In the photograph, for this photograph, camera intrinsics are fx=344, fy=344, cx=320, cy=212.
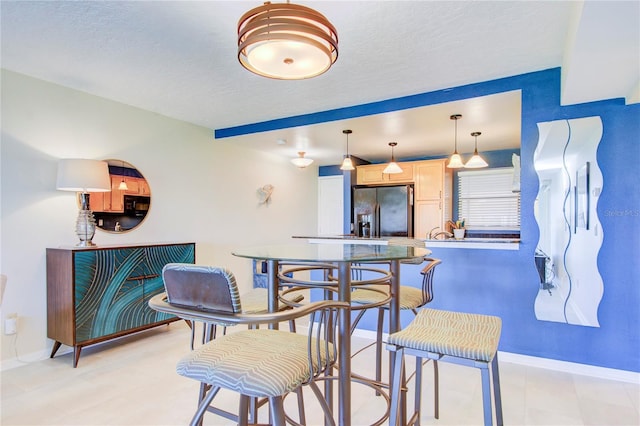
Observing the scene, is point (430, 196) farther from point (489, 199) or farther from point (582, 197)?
point (582, 197)

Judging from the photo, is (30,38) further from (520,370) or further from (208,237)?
(520,370)

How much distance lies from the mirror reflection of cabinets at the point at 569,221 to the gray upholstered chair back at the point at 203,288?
8.75 feet

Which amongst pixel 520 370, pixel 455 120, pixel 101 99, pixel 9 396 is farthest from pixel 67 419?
pixel 455 120

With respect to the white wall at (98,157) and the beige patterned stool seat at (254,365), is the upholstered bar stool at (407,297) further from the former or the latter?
the white wall at (98,157)

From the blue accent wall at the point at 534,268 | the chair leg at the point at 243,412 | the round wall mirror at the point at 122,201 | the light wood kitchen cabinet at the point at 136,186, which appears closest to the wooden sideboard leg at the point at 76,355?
the round wall mirror at the point at 122,201

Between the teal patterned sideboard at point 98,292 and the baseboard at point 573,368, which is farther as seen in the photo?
the teal patterned sideboard at point 98,292

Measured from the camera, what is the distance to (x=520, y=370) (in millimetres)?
2643

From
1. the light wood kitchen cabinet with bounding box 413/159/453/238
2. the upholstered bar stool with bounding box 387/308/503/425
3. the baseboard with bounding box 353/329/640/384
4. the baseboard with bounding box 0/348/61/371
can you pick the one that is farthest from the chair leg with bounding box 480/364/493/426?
the light wood kitchen cabinet with bounding box 413/159/453/238

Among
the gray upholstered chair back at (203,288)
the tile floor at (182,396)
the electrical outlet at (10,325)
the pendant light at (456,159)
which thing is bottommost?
the tile floor at (182,396)

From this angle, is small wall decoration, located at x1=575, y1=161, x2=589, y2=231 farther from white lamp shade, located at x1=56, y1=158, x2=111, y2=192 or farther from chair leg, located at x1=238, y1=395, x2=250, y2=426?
white lamp shade, located at x1=56, y1=158, x2=111, y2=192

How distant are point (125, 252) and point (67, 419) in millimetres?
1373

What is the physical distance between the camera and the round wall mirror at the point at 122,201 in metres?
3.30

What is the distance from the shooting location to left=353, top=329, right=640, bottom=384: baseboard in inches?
96.9

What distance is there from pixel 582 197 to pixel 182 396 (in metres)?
3.24
